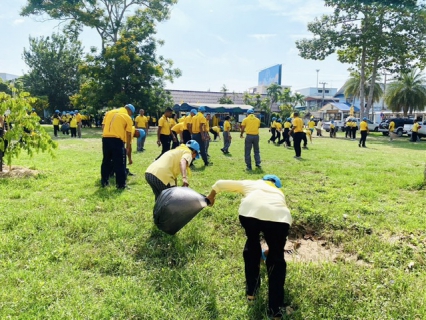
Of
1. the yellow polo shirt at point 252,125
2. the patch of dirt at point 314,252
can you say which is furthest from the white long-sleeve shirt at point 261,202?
the yellow polo shirt at point 252,125

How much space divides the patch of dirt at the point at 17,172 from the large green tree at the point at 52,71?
37.2 meters

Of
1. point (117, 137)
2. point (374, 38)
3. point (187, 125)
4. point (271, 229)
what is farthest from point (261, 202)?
point (374, 38)

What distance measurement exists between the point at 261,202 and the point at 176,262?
4.80 ft

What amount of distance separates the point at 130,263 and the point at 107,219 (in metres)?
1.35

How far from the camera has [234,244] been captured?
167 inches

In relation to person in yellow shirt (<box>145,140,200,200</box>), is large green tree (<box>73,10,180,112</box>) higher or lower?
higher

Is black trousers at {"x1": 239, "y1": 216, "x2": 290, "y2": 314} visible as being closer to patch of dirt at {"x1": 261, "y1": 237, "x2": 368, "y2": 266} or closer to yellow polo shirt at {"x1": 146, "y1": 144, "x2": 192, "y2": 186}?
patch of dirt at {"x1": 261, "y1": 237, "x2": 368, "y2": 266}

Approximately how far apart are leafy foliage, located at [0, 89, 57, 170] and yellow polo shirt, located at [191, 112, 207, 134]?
4031mm

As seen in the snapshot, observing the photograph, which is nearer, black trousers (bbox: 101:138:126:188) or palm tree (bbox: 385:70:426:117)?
black trousers (bbox: 101:138:126:188)

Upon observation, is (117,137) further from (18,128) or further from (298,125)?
(298,125)

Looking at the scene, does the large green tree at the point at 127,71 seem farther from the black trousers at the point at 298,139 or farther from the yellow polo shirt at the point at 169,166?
the yellow polo shirt at the point at 169,166

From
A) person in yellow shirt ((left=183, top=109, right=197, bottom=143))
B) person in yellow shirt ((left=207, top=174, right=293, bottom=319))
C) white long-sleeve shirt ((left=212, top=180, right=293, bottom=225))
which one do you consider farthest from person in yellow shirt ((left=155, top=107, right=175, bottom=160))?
person in yellow shirt ((left=207, top=174, right=293, bottom=319))

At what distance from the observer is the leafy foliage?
7.21 metres

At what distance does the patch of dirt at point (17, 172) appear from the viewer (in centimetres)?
748
